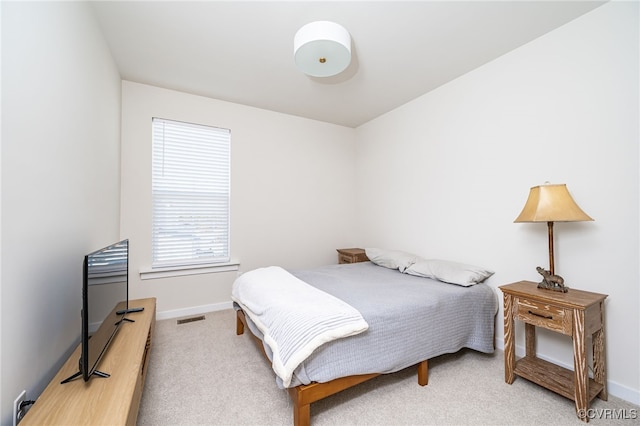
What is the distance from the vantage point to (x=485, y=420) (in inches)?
61.1

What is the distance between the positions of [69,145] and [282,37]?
1686 mm

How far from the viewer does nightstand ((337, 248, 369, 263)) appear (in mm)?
3688

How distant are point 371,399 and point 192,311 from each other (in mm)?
2372

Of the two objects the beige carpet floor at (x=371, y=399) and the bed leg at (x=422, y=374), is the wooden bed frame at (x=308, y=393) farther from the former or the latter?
the bed leg at (x=422, y=374)

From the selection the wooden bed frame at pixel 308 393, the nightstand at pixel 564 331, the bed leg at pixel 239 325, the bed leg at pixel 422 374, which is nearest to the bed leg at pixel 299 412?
the wooden bed frame at pixel 308 393

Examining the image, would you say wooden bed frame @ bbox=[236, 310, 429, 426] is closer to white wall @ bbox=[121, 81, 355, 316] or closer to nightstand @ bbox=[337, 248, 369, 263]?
nightstand @ bbox=[337, 248, 369, 263]

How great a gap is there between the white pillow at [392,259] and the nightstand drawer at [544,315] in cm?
112

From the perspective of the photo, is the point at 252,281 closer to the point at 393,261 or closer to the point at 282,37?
the point at 393,261

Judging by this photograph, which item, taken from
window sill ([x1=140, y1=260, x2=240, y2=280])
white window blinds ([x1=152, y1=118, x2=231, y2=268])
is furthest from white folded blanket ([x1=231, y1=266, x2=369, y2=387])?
white window blinds ([x1=152, y1=118, x2=231, y2=268])

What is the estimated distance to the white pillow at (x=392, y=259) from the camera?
2916mm

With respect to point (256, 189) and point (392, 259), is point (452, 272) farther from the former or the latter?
point (256, 189)

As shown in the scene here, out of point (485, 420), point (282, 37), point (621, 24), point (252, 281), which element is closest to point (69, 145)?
point (252, 281)

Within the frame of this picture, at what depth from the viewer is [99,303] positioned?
140cm

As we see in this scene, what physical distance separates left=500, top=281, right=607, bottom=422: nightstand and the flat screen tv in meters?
2.52
